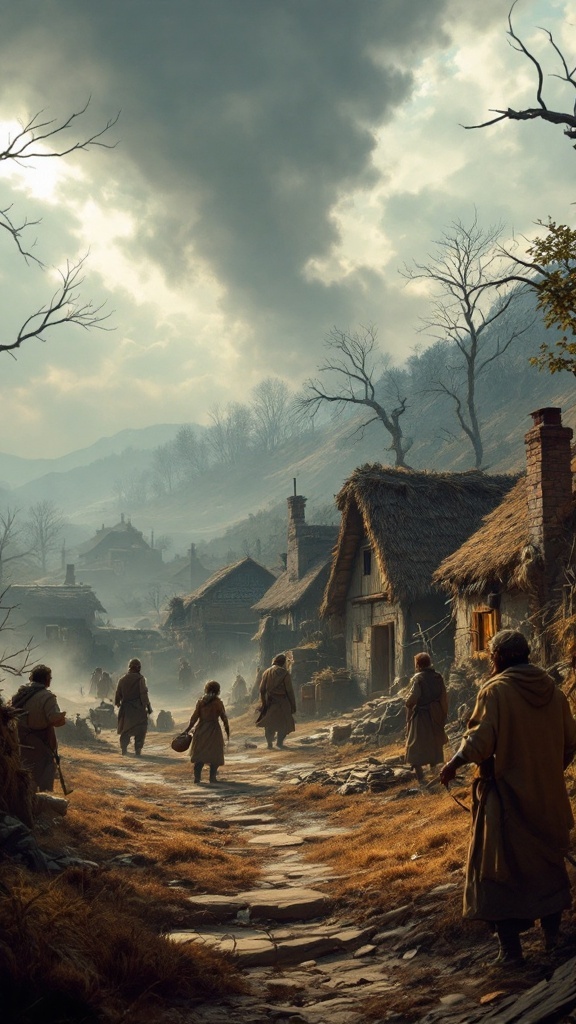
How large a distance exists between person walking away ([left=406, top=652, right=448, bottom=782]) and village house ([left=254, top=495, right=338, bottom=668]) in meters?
21.7

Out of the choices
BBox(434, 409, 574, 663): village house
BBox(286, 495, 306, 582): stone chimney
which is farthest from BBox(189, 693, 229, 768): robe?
BBox(286, 495, 306, 582): stone chimney

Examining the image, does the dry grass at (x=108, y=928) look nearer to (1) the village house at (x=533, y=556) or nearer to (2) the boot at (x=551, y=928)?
(2) the boot at (x=551, y=928)

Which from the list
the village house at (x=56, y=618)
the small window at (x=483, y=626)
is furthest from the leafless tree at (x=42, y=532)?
the small window at (x=483, y=626)

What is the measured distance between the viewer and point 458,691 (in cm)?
1612

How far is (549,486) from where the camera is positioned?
1316 centimetres

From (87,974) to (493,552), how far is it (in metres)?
11.5

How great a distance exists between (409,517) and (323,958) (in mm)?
16466

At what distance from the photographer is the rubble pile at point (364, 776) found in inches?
481

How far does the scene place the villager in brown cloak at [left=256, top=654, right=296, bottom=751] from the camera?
18.1m

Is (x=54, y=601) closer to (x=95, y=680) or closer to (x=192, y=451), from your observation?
(x=95, y=680)

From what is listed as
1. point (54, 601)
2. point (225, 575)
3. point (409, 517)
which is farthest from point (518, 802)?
point (54, 601)

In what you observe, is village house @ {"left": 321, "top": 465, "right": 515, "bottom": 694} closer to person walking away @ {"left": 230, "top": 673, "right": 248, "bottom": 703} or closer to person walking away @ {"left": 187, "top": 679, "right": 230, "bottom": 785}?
person walking away @ {"left": 187, "top": 679, "right": 230, "bottom": 785}

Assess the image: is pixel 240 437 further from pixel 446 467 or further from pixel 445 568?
pixel 445 568

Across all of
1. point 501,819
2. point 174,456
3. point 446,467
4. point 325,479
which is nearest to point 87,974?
point 501,819
